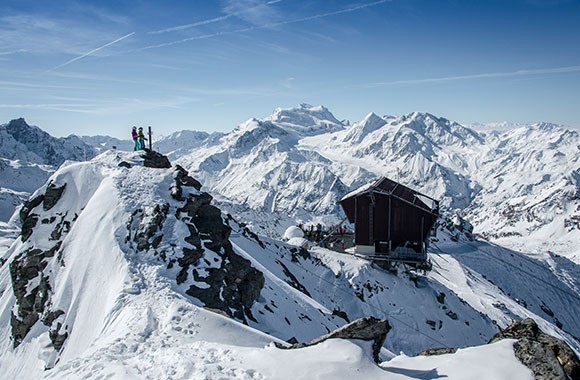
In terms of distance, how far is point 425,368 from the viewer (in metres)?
9.58

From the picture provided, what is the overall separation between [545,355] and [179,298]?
41.5 ft

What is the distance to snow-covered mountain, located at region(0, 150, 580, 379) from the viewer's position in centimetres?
992

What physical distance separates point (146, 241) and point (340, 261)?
25.2 metres

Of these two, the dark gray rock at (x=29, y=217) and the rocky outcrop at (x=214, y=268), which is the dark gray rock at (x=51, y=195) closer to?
the dark gray rock at (x=29, y=217)

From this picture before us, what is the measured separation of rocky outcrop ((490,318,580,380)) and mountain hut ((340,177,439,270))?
78.6 ft

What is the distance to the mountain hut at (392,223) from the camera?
3381cm

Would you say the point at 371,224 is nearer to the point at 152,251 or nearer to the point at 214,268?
the point at 214,268

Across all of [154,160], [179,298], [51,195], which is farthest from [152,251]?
[51,195]

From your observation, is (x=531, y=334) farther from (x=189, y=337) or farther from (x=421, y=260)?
(x=421, y=260)

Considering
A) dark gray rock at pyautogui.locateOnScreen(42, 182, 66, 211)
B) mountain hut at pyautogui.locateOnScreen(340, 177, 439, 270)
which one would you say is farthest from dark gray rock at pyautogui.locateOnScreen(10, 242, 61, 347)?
mountain hut at pyautogui.locateOnScreen(340, 177, 439, 270)

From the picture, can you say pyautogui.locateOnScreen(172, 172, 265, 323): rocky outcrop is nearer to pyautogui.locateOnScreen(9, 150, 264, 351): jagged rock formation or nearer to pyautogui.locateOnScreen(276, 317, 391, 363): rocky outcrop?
pyautogui.locateOnScreen(9, 150, 264, 351): jagged rock formation

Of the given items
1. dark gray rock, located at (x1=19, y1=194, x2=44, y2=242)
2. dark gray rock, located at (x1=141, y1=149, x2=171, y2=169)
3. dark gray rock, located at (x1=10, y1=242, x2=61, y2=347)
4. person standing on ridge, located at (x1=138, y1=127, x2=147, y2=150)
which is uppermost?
person standing on ridge, located at (x1=138, y1=127, x2=147, y2=150)

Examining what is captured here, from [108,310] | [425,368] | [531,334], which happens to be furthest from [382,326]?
[108,310]

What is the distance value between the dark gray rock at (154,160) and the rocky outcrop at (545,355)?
27.0 metres
